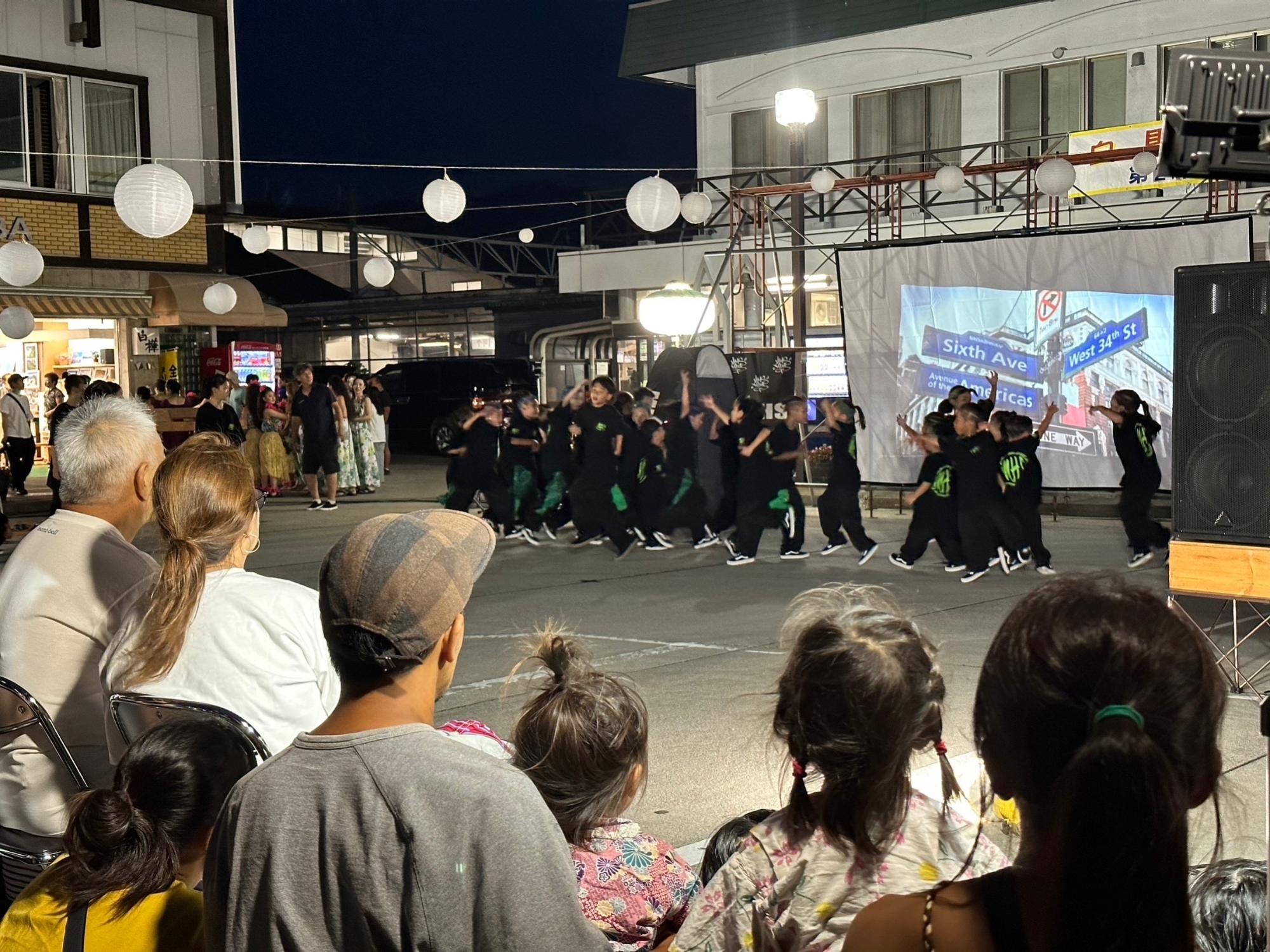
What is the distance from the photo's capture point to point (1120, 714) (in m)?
1.47

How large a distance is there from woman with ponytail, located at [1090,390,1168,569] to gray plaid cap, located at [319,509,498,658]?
1107cm

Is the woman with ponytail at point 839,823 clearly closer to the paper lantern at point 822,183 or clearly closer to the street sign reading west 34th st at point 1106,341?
the street sign reading west 34th st at point 1106,341

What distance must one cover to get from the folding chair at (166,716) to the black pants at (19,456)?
1653cm

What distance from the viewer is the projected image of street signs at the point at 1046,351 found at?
15062 mm

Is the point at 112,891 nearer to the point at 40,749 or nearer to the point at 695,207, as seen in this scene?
the point at 40,749

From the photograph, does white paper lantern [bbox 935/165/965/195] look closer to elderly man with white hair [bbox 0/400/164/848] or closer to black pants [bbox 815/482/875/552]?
black pants [bbox 815/482/875/552]

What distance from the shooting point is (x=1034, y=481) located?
39.7ft

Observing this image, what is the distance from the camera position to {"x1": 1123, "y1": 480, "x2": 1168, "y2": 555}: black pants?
39.7 ft

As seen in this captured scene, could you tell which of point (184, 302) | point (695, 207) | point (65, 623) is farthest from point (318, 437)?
point (65, 623)

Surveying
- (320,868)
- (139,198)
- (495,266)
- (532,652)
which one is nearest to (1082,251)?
(139,198)

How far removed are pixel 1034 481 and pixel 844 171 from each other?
12.9m

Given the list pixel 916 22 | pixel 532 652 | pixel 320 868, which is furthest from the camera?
pixel 916 22

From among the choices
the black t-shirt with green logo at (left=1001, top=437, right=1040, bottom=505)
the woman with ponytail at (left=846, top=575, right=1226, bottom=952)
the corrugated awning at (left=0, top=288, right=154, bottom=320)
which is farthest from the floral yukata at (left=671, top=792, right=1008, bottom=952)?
the corrugated awning at (left=0, top=288, right=154, bottom=320)

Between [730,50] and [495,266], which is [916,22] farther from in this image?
[495,266]
